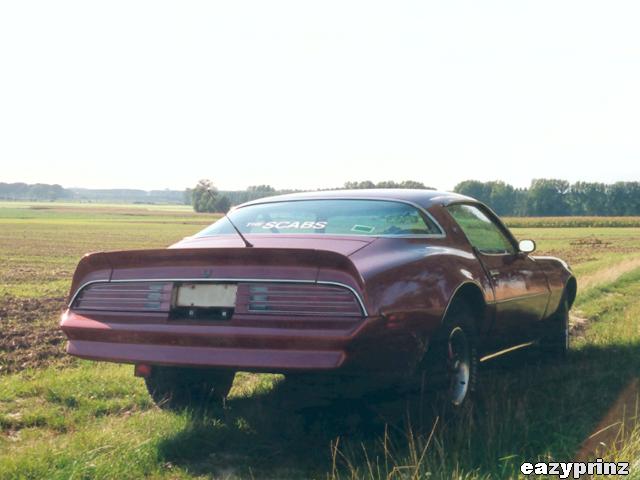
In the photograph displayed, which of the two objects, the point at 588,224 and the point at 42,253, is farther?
the point at 588,224

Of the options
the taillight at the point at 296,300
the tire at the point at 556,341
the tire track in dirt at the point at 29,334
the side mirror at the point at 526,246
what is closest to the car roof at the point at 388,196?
the side mirror at the point at 526,246

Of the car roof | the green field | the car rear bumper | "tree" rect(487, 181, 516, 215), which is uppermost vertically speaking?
"tree" rect(487, 181, 516, 215)

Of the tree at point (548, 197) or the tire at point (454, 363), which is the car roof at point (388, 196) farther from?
the tree at point (548, 197)

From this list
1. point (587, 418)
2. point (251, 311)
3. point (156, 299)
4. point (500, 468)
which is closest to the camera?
point (500, 468)

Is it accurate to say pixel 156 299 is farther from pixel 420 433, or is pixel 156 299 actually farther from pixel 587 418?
pixel 587 418

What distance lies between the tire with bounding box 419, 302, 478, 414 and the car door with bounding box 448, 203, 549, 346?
0.55 meters

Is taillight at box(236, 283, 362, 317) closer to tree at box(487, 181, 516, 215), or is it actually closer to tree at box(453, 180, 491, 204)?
Answer: tree at box(453, 180, 491, 204)

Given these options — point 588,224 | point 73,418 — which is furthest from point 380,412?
point 588,224

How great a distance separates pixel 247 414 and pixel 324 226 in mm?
1198

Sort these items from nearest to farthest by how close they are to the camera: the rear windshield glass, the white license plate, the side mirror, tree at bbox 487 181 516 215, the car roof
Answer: the white license plate
the rear windshield glass
the car roof
the side mirror
tree at bbox 487 181 516 215

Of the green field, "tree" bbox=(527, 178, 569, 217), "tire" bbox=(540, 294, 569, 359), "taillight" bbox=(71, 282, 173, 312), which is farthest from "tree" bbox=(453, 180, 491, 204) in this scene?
"taillight" bbox=(71, 282, 173, 312)

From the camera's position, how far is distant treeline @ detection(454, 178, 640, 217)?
94812 mm

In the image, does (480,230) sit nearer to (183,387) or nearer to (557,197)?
(183,387)

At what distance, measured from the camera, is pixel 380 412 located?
4941 millimetres
